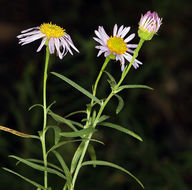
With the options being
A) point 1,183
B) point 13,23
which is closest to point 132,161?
point 1,183

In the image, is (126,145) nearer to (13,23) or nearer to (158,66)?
(158,66)

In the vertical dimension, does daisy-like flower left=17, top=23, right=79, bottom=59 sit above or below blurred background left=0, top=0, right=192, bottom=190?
below

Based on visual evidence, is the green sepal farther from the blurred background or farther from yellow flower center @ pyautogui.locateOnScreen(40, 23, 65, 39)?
the blurred background

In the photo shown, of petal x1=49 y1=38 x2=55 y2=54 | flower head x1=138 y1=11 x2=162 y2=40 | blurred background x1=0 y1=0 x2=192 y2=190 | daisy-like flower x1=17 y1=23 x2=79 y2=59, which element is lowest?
petal x1=49 y1=38 x2=55 y2=54

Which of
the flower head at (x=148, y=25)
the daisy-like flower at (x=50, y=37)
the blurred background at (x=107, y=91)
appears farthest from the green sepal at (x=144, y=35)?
the blurred background at (x=107, y=91)

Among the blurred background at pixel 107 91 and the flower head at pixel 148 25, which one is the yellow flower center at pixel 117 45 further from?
the blurred background at pixel 107 91

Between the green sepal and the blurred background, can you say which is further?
the blurred background

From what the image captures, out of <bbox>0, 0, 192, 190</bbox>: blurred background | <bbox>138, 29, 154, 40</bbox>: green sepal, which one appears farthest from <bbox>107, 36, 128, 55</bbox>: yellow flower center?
<bbox>0, 0, 192, 190</bbox>: blurred background
